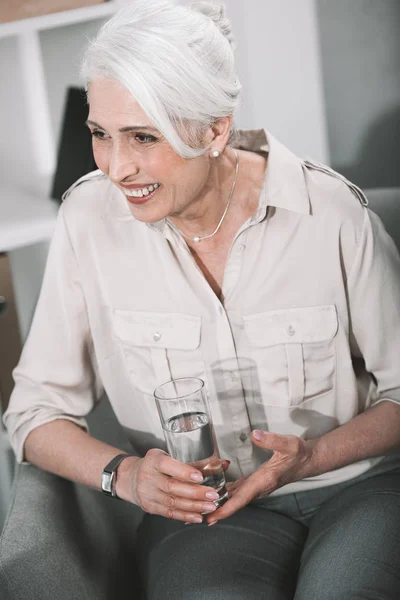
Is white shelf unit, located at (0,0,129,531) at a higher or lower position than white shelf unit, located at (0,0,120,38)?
lower

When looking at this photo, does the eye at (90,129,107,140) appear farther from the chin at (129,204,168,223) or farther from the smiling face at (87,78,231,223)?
the chin at (129,204,168,223)

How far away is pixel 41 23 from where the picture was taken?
1.88 metres

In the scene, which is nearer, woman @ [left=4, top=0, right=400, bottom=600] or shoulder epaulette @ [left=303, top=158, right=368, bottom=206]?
woman @ [left=4, top=0, right=400, bottom=600]

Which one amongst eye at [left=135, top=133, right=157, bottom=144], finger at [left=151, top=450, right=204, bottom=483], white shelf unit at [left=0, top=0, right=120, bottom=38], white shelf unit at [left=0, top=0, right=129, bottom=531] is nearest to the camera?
finger at [left=151, top=450, right=204, bottom=483]

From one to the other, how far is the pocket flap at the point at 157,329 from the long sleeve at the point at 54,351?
8 centimetres

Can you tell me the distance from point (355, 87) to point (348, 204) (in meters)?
0.68

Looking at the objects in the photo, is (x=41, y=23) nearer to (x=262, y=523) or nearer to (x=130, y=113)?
(x=130, y=113)

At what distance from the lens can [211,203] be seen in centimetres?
145

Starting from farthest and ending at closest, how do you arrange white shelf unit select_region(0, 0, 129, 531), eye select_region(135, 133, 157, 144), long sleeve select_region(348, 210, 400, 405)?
white shelf unit select_region(0, 0, 129, 531)
long sleeve select_region(348, 210, 400, 405)
eye select_region(135, 133, 157, 144)

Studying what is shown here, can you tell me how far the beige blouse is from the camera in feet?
4.60

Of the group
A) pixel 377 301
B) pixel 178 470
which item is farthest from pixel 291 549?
pixel 377 301

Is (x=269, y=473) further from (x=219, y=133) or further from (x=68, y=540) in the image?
(x=219, y=133)

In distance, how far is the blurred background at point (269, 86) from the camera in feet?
6.22

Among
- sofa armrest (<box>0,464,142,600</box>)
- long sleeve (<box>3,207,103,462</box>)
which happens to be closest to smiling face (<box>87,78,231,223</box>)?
long sleeve (<box>3,207,103,462</box>)
